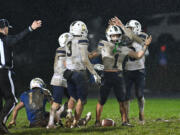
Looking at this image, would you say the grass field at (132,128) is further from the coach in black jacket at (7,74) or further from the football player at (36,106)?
the coach in black jacket at (7,74)

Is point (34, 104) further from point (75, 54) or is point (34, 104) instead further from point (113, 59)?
point (113, 59)

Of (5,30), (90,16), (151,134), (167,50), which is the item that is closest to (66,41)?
(5,30)

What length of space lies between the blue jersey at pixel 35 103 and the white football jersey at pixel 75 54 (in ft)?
3.58

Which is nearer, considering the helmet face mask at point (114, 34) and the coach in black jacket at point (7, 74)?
the coach in black jacket at point (7, 74)

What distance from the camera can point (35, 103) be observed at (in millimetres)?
12727

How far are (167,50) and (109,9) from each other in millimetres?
5076

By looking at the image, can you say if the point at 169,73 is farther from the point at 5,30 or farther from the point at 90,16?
the point at 5,30

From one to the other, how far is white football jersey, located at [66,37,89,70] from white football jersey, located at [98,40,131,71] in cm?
48

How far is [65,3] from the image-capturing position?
33.9 m

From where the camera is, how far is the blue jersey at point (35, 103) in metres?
12.7

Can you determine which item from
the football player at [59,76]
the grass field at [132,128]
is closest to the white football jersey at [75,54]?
the football player at [59,76]

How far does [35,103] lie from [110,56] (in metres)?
1.98

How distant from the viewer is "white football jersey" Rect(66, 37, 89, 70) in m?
12.0

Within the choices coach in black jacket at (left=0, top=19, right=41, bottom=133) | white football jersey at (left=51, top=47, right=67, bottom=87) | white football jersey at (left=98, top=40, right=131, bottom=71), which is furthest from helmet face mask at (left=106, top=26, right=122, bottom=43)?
coach in black jacket at (left=0, top=19, right=41, bottom=133)
